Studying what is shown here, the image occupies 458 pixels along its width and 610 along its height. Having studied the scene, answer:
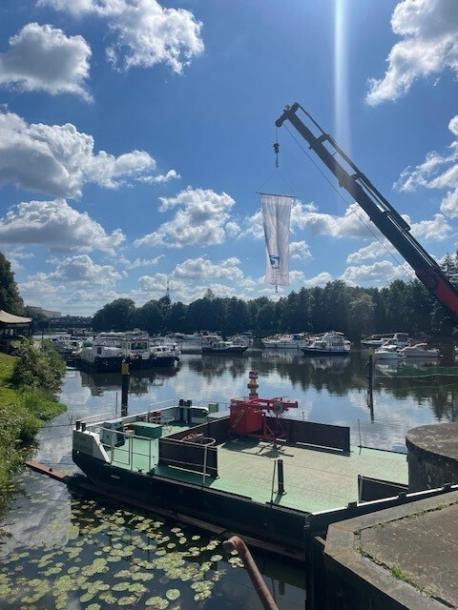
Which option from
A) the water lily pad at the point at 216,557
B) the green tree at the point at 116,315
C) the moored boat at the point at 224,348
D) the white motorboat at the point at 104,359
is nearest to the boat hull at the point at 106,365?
the white motorboat at the point at 104,359

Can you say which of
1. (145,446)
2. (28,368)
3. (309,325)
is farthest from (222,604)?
(309,325)

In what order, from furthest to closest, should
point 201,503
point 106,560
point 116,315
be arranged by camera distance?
point 116,315 < point 201,503 < point 106,560

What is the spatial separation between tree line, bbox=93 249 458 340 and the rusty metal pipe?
62.9 m

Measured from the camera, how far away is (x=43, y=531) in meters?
10.5

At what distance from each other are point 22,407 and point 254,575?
19318 millimetres

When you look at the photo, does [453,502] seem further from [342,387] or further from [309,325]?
[309,325]

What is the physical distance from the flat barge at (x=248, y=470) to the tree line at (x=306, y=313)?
2103 inches

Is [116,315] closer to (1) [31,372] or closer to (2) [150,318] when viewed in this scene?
(2) [150,318]

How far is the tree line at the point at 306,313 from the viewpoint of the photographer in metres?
74.8

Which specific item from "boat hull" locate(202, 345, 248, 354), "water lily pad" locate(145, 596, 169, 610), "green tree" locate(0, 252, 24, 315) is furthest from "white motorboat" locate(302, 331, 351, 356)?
"water lily pad" locate(145, 596, 169, 610)

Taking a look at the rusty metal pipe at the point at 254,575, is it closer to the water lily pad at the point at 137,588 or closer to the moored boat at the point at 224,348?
the water lily pad at the point at 137,588

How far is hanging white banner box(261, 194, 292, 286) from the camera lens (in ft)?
69.6

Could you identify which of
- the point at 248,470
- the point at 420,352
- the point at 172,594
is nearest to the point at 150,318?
the point at 420,352

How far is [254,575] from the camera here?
3.61m
